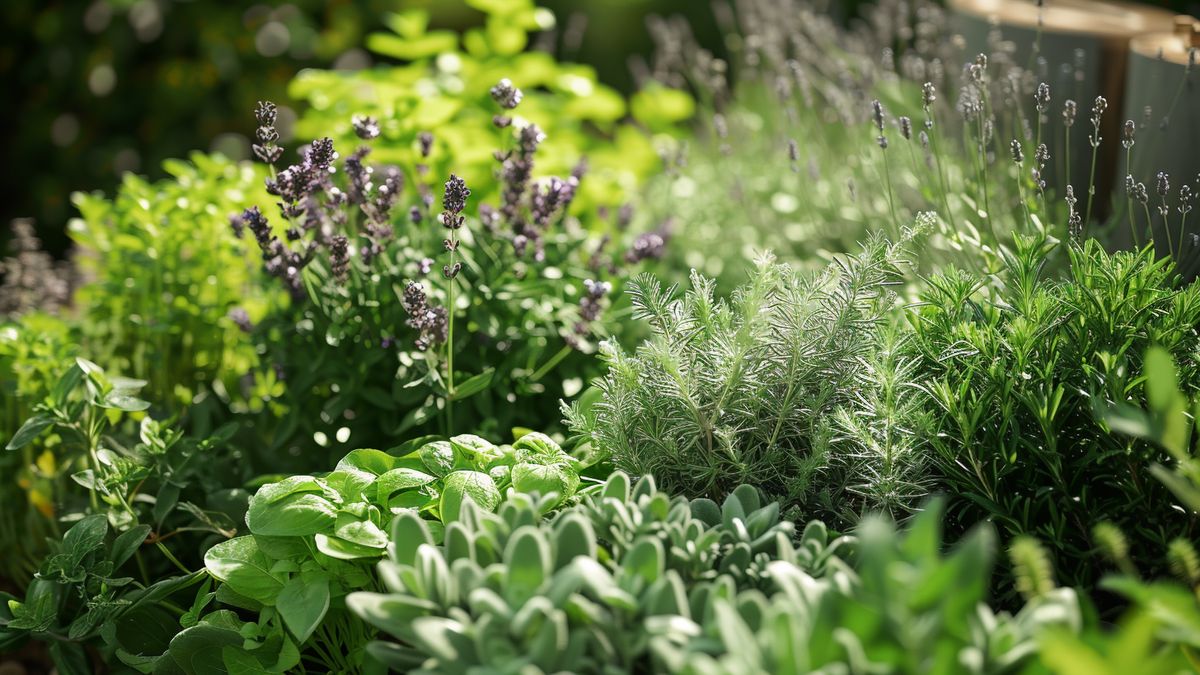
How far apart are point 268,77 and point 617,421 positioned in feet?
12.0

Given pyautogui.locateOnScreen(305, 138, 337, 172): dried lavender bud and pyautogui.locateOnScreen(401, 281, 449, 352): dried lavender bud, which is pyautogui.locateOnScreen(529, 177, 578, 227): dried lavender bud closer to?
pyautogui.locateOnScreen(401, 281, 449, 352): dried lavender bud

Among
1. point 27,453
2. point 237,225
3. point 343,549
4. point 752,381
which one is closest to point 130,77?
point 27,453

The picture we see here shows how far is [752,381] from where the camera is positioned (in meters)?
1.69

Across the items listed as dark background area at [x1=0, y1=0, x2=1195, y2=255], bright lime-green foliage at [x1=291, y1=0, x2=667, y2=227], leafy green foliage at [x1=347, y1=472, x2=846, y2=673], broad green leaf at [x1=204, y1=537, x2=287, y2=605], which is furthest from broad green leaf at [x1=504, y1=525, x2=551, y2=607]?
dark background area at [x1=0, y1=0, x2=1195, y2=255]

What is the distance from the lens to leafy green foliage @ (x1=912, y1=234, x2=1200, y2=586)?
1.57 metres

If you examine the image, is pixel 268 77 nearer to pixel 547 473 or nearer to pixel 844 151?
pixel 844 151

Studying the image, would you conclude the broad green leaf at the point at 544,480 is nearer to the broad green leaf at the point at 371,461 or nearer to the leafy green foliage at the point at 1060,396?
the broad green leaf at the point at 371,461

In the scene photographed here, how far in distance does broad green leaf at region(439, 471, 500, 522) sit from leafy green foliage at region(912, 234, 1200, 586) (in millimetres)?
707

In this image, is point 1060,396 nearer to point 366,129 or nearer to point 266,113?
point 366,129

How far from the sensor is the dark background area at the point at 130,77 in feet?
14.9

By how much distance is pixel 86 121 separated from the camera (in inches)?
187

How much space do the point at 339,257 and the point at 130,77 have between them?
3.36 metres

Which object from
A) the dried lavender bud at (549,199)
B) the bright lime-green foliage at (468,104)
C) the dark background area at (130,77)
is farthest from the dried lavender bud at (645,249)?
the dark background area at (130,77)

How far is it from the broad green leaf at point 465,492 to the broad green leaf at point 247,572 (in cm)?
30
